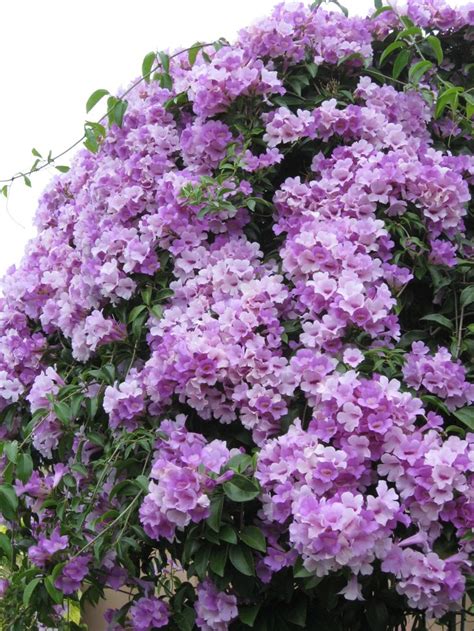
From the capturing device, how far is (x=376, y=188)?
180 centimetres

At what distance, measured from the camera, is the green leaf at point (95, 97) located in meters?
2.20

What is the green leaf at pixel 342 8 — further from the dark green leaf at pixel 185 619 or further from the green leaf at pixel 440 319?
the dark green leaf at pixel 185 619

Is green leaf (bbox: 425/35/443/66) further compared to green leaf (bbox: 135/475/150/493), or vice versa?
green leaf (bbox: 425/35/443/66)

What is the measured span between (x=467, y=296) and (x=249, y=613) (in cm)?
77

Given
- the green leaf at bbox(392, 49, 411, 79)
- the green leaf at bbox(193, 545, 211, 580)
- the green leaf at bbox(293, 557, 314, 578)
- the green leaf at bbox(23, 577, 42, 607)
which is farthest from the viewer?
the green leaf at bbox(392, 49, 411, 79)

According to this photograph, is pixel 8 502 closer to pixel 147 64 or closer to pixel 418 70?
pixel 147 64

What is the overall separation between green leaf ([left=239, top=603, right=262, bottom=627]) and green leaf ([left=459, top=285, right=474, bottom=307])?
74 centimetres

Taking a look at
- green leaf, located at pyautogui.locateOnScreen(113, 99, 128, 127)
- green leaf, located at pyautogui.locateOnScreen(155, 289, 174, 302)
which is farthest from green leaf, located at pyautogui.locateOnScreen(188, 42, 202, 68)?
green leaf, located at pyautogui.locateOnScreen(155, 289, 174, 302)

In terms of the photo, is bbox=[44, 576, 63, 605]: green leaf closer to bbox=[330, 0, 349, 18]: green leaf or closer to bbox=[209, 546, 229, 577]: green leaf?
bbox=[209, 546, 229, 577]: green leaf

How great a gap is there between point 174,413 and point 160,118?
814 millimetres

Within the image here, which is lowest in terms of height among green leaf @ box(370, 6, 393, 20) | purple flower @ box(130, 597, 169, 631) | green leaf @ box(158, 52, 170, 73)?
purple flower @ box(130, 597, 169, 631)

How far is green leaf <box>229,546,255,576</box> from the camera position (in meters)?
1.48

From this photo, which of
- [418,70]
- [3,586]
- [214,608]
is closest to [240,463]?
[214,608]

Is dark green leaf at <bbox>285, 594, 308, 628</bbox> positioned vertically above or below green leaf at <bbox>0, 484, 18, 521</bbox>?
below
